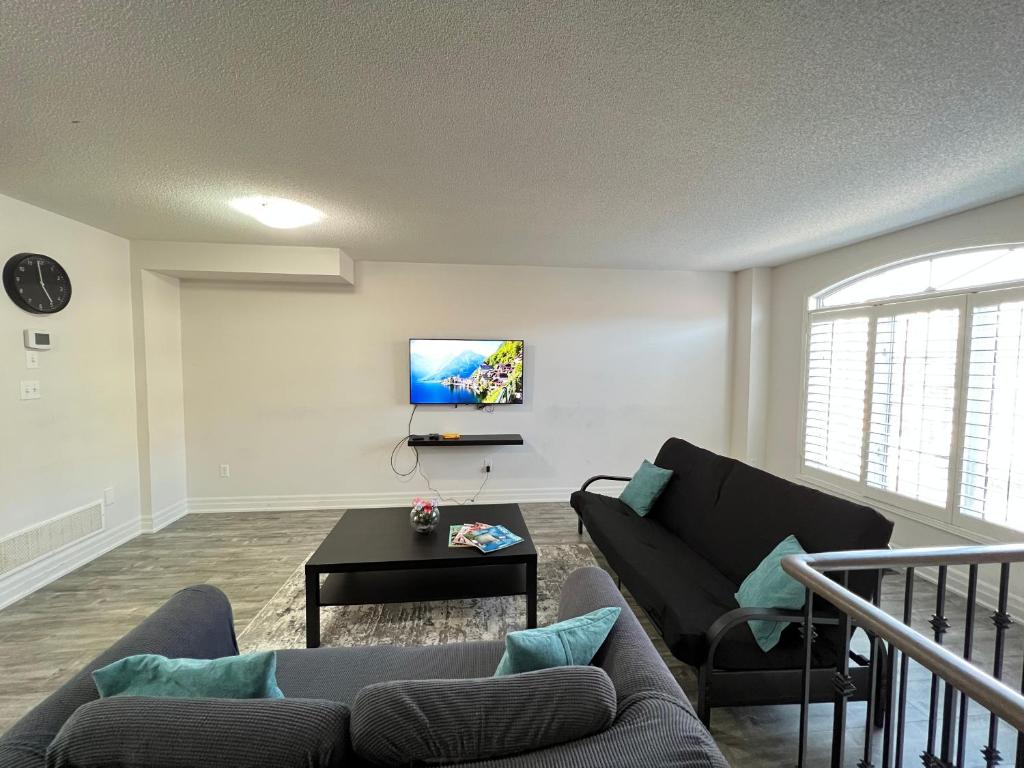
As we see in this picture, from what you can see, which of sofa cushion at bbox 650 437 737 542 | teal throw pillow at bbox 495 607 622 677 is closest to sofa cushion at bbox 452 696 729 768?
teal throw pillow at bbox 495 607 622 677

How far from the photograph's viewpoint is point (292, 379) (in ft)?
12.9

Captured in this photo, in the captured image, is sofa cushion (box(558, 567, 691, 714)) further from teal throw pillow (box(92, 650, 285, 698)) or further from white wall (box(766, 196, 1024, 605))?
white wall (box(766, 196, 1024, 605))

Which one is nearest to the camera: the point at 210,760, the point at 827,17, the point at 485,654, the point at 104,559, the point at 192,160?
the point at 210,760

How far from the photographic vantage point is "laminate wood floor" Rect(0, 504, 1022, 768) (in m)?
1.64

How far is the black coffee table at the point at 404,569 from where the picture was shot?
208 cm

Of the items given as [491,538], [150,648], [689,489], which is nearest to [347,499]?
[491,538]

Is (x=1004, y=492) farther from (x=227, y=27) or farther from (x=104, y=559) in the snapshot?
(x=104, y=559)

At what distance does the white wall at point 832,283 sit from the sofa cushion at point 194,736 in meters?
3.55

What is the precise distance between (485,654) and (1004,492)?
121 inches

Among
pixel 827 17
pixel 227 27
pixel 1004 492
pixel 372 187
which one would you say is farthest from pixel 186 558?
pixel 1004 492

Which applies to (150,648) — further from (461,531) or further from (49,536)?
(49,536)

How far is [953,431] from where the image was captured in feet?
8.60

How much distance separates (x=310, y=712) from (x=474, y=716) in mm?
339

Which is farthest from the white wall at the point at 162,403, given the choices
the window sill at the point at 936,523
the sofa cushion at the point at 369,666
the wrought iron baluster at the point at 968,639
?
the window sill at the point at 936,523
